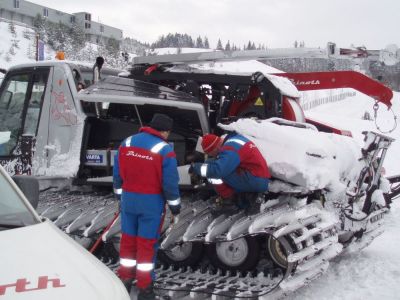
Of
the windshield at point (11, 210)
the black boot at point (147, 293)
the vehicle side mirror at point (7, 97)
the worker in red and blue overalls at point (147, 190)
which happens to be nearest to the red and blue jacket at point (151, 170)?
the worker in red and blue overalls at point (147, 190)

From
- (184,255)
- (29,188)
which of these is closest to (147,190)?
(184,255)

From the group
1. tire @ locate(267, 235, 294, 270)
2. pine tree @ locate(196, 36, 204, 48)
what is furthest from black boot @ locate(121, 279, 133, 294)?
pine tree @ locate(196, 36, 204, 48)

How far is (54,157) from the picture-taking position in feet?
22.1

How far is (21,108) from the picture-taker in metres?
7.05

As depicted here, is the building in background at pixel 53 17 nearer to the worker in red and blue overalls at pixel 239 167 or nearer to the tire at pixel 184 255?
the tire at pixel 184 255

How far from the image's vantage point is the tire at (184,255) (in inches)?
238

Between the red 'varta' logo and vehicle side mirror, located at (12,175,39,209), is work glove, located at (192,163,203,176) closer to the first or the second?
vehicle side mirror, located at (12,175,39,209)

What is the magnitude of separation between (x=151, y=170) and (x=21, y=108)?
2.87m

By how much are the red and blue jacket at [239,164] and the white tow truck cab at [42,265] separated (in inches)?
101

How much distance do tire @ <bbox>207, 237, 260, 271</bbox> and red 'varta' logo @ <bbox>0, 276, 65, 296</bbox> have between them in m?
3.41

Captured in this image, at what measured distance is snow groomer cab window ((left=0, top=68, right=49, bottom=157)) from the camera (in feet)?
22.7

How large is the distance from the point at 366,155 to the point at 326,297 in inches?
83.6

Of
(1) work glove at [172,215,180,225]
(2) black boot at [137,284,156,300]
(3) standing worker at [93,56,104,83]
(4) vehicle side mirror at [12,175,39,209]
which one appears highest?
(3) standing worker at [93,56,104,83]

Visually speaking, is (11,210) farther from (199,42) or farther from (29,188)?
(199,42)
